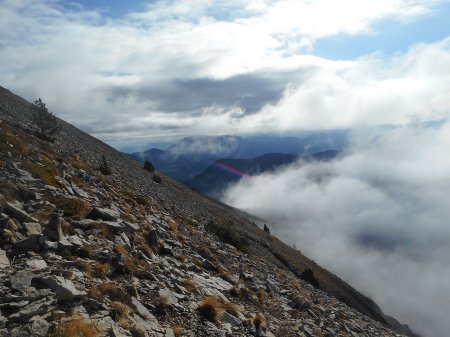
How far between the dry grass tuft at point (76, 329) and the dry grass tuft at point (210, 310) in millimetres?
5765

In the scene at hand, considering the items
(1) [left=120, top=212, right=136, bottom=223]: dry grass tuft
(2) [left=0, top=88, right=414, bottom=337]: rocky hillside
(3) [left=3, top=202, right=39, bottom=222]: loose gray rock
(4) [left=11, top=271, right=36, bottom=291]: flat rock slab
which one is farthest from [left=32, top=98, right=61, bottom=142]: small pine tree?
(4) [left=11, top=271, right=36, bottom=291]: flat rock slab

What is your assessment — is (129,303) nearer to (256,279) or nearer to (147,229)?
(147,229)

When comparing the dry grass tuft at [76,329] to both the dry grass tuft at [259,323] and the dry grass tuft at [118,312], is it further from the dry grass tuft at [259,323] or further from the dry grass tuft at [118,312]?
the dry grass tuft at [259,323]

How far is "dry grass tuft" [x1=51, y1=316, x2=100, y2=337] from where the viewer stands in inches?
381

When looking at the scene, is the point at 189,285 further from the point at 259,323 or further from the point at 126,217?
the point at 126,217

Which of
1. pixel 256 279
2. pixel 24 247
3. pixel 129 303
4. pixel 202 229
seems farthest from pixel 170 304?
pixel 202 229

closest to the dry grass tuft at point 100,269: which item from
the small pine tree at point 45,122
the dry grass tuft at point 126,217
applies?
the dry grass tuft at point 126,217

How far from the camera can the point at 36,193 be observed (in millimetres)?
18656

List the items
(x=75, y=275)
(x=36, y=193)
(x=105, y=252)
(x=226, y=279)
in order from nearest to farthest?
(x=75, y=275) < (x=105, y=252) < (x=36, y=193) < (x=226, y=279)

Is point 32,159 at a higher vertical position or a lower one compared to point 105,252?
higher

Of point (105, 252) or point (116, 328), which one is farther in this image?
point (105, 252)

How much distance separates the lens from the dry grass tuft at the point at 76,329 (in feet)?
31.8

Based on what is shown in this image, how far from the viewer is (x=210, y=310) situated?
50.9ft

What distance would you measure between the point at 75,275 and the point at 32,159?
1540 cm
